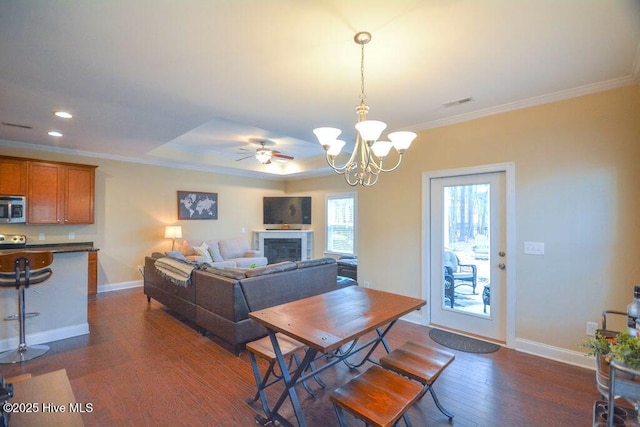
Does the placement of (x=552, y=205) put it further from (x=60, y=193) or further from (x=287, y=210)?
(x=60, y=193)

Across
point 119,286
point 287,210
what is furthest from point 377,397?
point 287,210

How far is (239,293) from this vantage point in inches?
121

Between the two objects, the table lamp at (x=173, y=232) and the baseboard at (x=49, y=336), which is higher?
the table lamp at (x=173, y=232)

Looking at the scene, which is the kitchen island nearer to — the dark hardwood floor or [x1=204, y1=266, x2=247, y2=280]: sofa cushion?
the dark hardwood floor

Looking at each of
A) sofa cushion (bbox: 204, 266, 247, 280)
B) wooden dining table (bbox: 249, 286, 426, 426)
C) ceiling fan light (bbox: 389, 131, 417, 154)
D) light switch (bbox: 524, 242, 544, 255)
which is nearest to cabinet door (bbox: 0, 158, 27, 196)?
sofa cushion (bbox: 204, 266, 247, 280)

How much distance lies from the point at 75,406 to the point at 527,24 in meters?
3.13

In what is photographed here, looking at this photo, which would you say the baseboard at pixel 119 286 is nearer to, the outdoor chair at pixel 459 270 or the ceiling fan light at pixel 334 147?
the ceiling fan light at pixel 334 147

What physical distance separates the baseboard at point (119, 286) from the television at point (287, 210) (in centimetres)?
332

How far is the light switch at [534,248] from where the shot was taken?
3.05 m

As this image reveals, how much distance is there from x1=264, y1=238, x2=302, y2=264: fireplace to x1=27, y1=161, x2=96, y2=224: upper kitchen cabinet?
3867 mm

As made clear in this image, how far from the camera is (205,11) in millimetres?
1713

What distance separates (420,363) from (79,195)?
19.2ft

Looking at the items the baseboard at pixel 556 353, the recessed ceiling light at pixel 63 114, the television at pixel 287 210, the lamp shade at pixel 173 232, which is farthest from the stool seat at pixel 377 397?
the television at pixel 287 210

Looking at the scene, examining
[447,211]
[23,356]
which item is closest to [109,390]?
[23,356]
